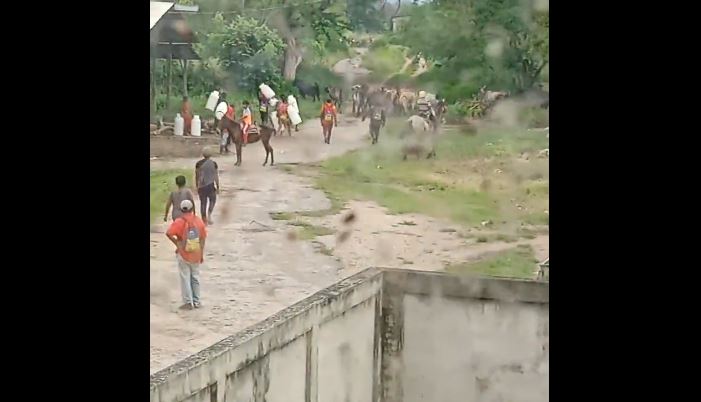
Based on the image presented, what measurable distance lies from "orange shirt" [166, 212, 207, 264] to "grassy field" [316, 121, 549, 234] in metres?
0.32

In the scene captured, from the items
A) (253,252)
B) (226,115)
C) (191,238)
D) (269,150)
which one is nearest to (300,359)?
(253,252)

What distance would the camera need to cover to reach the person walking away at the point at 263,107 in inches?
81.4

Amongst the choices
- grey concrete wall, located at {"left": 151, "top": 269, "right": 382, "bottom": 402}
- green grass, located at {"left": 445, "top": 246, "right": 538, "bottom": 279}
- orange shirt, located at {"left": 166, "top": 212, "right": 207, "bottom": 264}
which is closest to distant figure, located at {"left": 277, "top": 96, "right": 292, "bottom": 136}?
orange shirt, located at {"left": 166, "top": 212, "right": 207, "bottom": 264}

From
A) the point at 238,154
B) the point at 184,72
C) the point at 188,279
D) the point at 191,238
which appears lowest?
the point at 188,279

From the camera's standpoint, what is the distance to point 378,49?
6.63ft

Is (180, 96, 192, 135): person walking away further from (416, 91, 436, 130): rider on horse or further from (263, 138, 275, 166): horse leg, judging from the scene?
(416, 91, 436, 130): rider on horse

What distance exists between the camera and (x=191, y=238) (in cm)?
202

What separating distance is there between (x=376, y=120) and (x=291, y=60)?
0.27 meters

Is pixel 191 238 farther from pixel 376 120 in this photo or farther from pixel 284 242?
pixel 376 120

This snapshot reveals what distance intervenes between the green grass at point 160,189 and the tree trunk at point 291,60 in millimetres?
377
